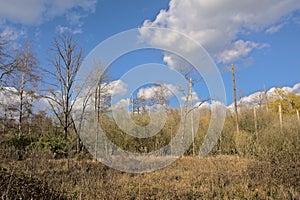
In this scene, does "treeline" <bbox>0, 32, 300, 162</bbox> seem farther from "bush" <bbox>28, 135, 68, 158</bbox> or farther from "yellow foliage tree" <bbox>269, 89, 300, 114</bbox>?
"yellow foliage tree" <bbox>269, 89, 300, 114</bbox>

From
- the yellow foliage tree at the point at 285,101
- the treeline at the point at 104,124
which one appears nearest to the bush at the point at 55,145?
the treeline at the point at 104,124

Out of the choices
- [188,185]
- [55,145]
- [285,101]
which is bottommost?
[188,185]

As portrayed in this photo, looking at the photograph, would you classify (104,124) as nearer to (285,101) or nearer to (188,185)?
(188,185)

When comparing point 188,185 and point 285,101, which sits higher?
point 285,101

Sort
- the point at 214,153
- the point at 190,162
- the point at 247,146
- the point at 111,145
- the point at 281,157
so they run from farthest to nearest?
the point at 214,153 → the point at 111,145 → the point at 247,146 → the point at 190,162 → the point at 281,157

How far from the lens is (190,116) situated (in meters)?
18.8

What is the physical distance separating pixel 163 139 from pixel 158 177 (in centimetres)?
901

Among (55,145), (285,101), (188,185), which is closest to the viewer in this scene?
(188,185)

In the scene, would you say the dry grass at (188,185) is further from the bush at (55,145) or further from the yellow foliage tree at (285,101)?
the yellow foliage tree at (285,101)

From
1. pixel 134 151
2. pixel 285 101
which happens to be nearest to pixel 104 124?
pixel 134 151

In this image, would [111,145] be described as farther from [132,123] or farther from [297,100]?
[297,100]

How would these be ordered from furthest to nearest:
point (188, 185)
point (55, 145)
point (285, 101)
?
point (285, 101) < point (55, 145) < point (188, 185)

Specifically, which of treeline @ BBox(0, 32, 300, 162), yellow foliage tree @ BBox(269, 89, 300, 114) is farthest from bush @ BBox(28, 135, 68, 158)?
yellow foliage tree @ BBox(269, 89, 300, 114)

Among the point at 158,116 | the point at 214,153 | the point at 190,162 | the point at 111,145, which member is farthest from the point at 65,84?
the point at 214,153
